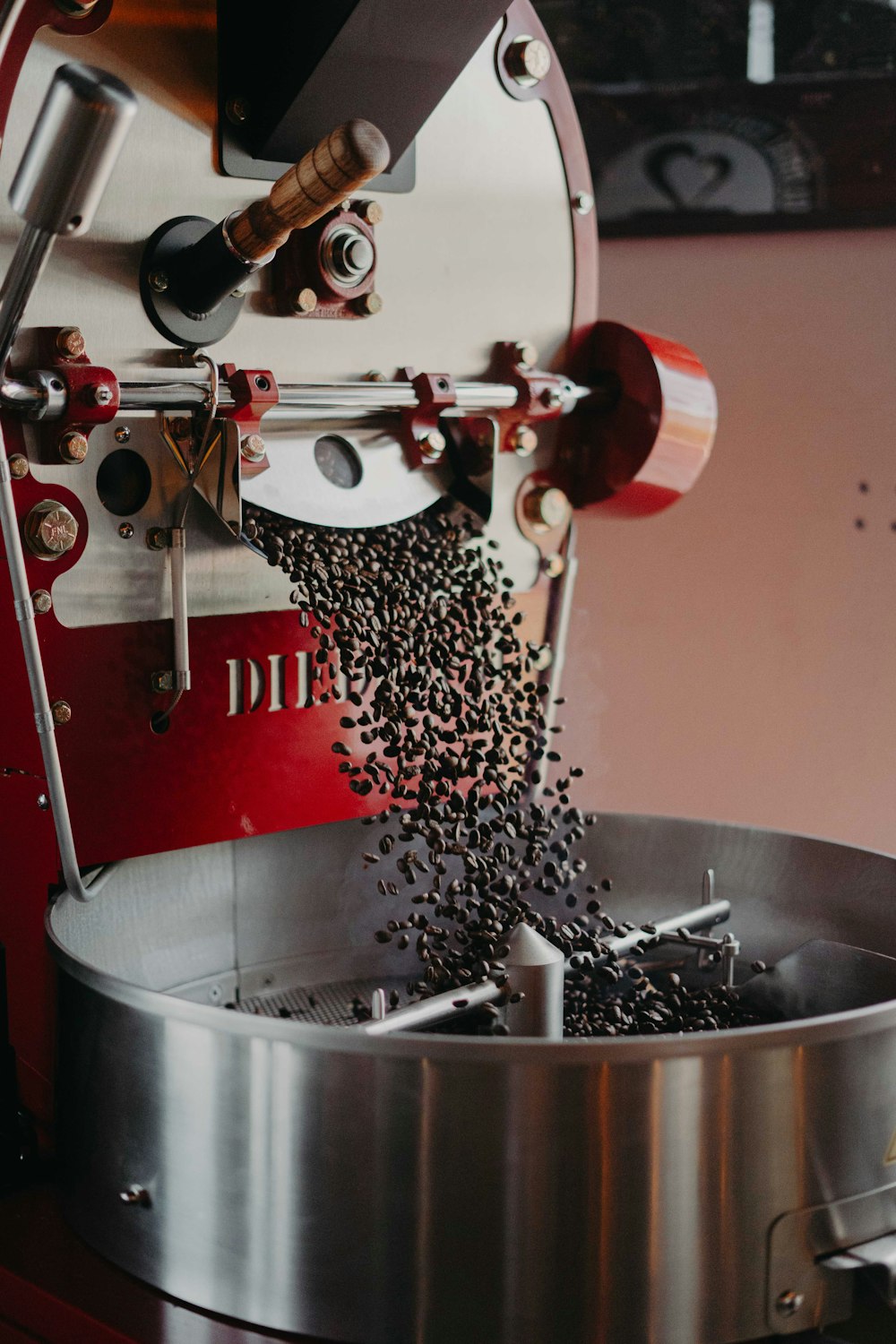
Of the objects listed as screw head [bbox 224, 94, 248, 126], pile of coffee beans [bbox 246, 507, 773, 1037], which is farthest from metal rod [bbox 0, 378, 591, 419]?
screw head [bbox 224, 94, 248, 126]

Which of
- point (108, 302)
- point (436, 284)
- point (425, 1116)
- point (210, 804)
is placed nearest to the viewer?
point (425, 1116)

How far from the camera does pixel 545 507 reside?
1458mm

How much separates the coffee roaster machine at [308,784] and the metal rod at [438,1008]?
17mm

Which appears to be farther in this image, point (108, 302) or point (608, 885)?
point (608, 885)

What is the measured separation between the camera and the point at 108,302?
1112mm

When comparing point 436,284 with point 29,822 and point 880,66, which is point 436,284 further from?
point 880,66

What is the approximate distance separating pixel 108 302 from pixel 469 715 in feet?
1.62

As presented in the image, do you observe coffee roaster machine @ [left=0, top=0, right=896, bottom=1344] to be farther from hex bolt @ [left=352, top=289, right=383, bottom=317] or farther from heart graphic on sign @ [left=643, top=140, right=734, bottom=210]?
heart graphic on sign @ [left=643, top=140, right=734, bottom=210]

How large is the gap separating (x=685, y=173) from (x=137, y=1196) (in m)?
1.95

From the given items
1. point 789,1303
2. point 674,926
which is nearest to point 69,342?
point 674,926

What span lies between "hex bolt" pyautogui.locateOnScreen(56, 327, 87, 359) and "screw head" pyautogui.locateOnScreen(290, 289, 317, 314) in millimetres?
233

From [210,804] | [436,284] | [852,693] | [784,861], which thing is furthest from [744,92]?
[210,804]

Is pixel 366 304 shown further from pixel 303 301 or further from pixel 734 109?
pixel 734 109

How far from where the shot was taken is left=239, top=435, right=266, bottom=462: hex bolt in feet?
3.75
